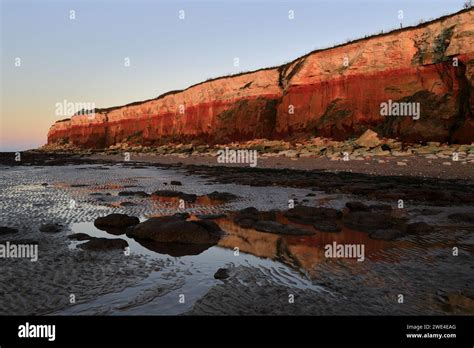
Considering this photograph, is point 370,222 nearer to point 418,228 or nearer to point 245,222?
point 418,228

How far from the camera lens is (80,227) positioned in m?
8.69

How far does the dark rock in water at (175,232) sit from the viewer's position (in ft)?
23.4

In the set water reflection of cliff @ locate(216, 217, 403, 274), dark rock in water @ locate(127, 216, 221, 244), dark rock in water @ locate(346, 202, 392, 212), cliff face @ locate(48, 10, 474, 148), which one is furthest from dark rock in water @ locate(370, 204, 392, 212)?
cliff face @ locate(48, 10, 474, 148)

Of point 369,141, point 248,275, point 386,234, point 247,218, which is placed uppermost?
point 369,141

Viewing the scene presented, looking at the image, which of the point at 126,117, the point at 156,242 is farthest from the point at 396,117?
the point at 126,117

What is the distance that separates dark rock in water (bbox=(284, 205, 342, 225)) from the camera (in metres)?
9.08

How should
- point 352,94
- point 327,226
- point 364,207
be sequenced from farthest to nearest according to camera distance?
point 352,94
point 364,207
point 327,226

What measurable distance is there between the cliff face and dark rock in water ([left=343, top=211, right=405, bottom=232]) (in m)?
20.6

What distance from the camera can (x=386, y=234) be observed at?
24.3ft

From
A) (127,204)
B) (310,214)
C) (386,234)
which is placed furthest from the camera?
(127,204)

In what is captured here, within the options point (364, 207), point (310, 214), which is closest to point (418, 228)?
point (364, 207)

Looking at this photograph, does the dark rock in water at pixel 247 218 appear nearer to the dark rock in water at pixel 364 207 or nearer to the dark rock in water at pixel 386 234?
the dark rock in water at pixel 386 234

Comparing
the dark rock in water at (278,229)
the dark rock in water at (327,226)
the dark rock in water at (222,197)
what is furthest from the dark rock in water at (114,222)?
the dark rock in water at (327,226)

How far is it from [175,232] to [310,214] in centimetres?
398
